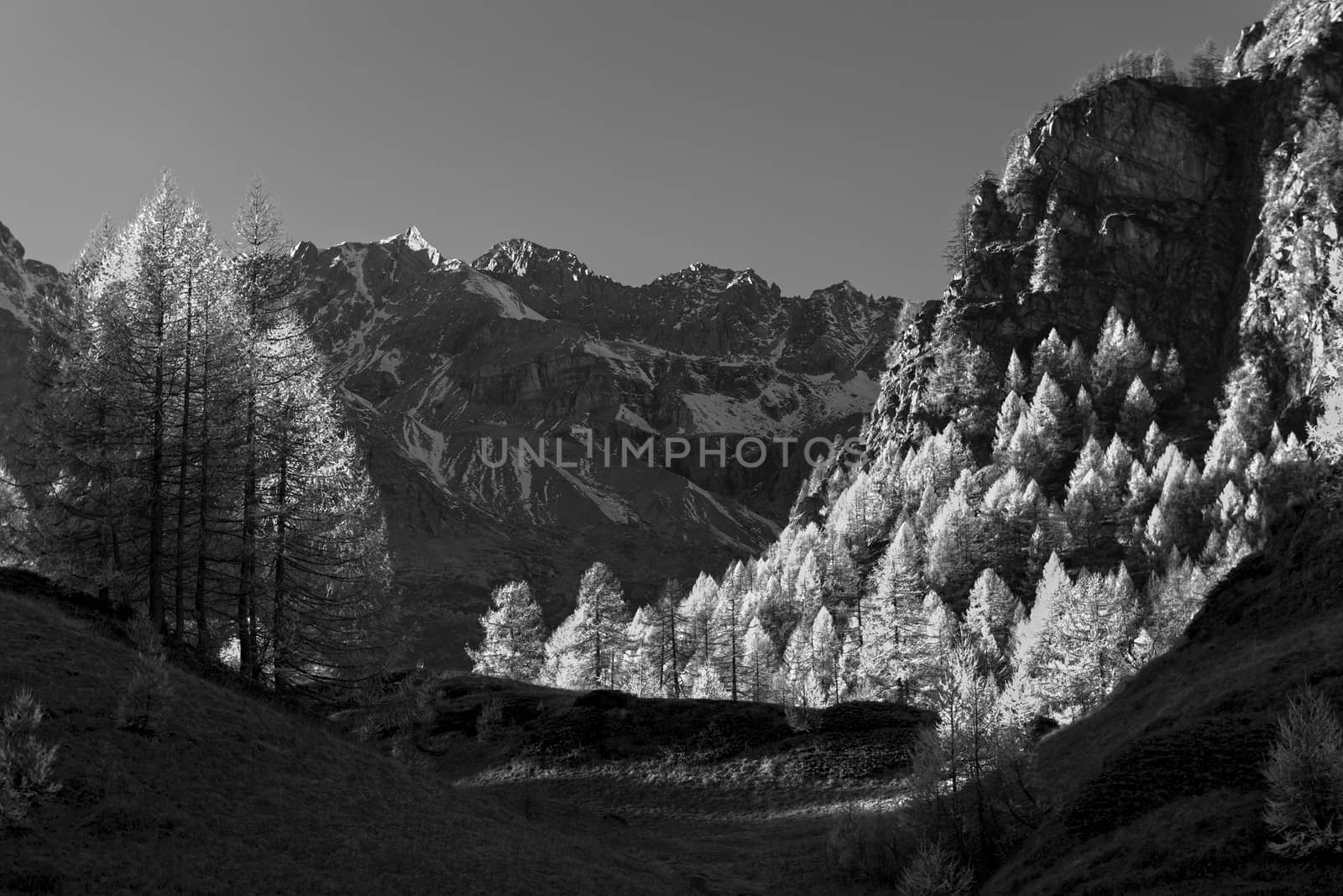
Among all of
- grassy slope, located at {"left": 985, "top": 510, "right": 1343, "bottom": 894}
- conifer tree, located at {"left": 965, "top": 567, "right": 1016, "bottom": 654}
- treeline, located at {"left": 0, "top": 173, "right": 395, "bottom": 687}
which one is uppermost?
treeline, located at {"left": 0, "top": 173, "right": 395, "bottom": 687}

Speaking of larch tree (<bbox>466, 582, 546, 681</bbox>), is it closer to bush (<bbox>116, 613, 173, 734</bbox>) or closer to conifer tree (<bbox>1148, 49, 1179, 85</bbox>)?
bush (<bbox>116, 613, 173, 734</bbox>)

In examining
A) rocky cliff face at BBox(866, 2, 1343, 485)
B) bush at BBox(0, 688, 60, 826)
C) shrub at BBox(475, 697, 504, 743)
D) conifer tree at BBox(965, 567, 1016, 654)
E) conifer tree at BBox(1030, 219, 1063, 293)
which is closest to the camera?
bush at BBox(0, 688, 60, 826)

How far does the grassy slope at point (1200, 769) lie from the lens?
14109mm

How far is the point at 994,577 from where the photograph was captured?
2675 inches

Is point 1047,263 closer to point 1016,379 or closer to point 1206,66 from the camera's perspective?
point 1016,379

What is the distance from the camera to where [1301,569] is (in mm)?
30422

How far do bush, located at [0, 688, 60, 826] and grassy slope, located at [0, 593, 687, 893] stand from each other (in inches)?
12.0

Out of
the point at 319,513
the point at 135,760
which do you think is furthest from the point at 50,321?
the point at 135,760

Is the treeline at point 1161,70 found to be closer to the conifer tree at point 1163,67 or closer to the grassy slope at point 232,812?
the conifer tree at point 1163,67

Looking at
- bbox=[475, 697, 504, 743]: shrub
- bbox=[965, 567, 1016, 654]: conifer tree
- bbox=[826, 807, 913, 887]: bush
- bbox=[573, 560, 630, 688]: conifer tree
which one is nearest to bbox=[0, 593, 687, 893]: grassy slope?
bbox=[826, 807, 913, 887]: bush

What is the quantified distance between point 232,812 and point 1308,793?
18.0 meters

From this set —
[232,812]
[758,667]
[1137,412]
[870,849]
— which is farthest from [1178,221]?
[232,812]

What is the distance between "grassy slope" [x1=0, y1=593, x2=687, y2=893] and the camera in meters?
12.6

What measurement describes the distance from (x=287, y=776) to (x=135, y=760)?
3.02m
